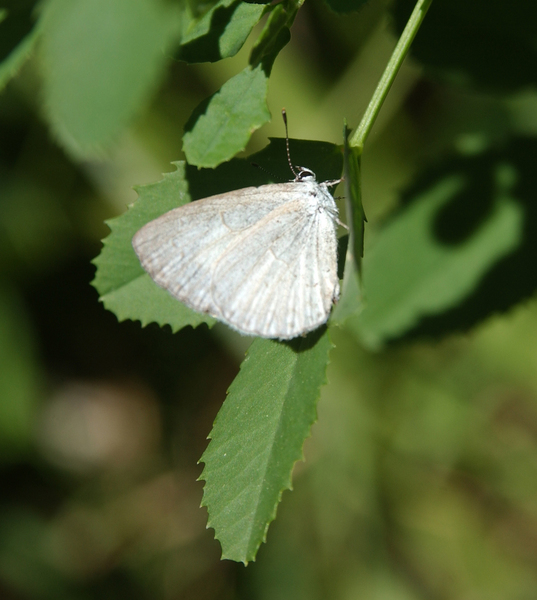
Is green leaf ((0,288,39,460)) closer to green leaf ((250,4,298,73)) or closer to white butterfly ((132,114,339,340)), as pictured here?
white butterfly ((132,114,339,340))

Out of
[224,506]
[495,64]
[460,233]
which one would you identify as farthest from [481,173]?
[224,506]

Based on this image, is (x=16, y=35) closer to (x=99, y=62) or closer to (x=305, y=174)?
(x=99, y=62)

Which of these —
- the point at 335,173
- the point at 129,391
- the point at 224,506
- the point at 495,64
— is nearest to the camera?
the point at 224,506

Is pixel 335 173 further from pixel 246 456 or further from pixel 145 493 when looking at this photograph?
pixel 145 493

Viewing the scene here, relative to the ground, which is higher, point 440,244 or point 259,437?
point 259,437

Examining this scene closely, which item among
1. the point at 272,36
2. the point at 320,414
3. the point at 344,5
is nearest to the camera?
the point at 272,36

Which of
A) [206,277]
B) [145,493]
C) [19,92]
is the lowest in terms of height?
[145,493]

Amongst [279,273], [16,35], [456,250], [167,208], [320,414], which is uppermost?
[16,35]

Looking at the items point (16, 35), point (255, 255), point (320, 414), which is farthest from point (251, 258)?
point (320, 414)

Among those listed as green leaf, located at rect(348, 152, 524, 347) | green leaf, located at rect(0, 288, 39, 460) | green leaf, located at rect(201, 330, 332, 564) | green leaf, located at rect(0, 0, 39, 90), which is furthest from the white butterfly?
green leaf, located at rect(0, 288, 39, 460)
